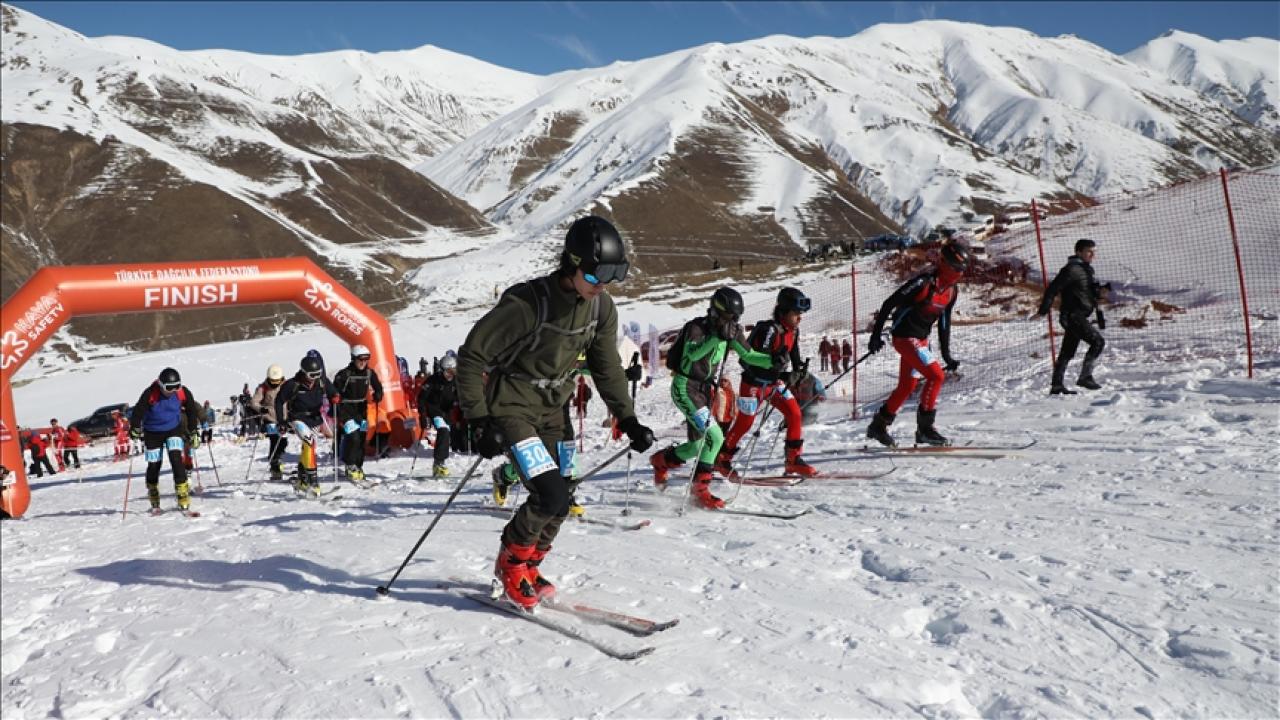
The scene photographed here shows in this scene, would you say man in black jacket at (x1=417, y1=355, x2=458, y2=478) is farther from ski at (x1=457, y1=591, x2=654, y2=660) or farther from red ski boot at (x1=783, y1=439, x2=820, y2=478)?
ski at (x1=457, y1=591, x2=654, y2=660)

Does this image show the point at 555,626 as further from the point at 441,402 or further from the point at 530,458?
the point at 441,402

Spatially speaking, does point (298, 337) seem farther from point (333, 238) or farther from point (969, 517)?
point (333, 238)

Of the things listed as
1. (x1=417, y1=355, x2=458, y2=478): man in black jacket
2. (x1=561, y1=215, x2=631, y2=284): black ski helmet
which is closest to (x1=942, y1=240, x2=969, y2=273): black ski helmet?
(x1=561, y1=215, x2=631, y2=284): black ski helmet

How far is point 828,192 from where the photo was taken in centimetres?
12781

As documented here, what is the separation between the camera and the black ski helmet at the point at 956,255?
334 inches

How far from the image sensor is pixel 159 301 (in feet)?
49.2

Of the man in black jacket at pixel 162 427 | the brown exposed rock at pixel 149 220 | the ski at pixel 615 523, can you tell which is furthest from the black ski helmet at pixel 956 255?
the brown exposed rock at pixel 149 220

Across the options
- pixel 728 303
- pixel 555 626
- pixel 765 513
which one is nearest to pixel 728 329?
pixel 728 303

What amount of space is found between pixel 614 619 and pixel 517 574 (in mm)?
659

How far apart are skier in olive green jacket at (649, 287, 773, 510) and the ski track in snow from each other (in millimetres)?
577

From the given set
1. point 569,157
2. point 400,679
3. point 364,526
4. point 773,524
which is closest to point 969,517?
point 773,524

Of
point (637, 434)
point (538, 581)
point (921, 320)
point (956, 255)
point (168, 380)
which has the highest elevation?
point (956, 255)

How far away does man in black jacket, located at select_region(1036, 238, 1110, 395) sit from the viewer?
36.6 ft

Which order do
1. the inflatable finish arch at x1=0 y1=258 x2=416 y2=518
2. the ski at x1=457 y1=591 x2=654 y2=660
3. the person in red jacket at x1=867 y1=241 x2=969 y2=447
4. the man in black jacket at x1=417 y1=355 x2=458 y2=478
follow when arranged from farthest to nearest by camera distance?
the inflatable finish arch at x1=0 y1=258 x2=416 y2=518 < the man in black jacket at x1=417 y1=355 x2=458 y2=478 < the person in red jacket at x1=867 y1=241 x2=969 y2=447 < the ski at x1=457 y1=591 x2=654 y2=660
